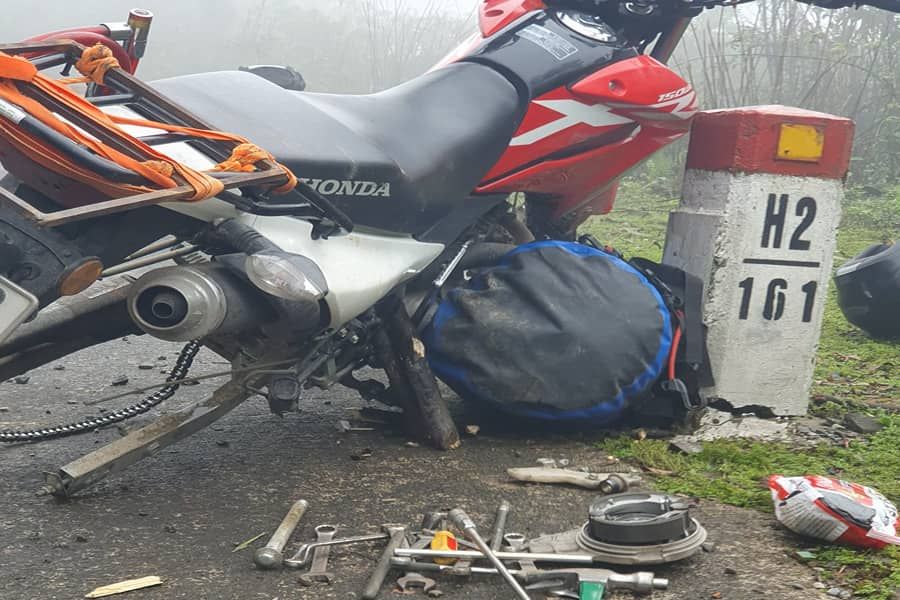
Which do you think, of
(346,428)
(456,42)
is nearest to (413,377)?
(346,428)

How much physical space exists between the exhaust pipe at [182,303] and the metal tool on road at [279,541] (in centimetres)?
50

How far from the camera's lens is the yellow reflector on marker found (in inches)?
135

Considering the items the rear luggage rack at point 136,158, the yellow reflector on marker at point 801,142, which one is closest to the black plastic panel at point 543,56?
the yellow reflector on marker at point 801,142

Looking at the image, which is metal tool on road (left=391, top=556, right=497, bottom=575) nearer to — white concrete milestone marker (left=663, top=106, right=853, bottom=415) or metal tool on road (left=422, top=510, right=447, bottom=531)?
metal tool on road (left=422, top=510, right=447, bottom=531)

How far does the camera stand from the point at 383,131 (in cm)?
296

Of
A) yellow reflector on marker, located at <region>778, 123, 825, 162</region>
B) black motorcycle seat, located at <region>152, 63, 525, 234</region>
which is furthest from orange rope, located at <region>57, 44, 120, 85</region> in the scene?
yellow reflector on marker, located at <region>778, 123, 825, 162</region>

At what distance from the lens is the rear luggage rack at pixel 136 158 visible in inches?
78.2

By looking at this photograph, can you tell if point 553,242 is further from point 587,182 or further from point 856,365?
point 856,365

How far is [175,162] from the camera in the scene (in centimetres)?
211

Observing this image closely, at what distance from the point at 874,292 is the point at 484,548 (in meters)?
3.15

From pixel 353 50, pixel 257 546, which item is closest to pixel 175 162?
pixel 257 546

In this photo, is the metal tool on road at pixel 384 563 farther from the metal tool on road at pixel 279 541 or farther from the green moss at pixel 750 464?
the green moss at pixel 750 464

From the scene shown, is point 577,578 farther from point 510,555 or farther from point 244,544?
point 244,544

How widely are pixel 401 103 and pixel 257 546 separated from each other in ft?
4.52
